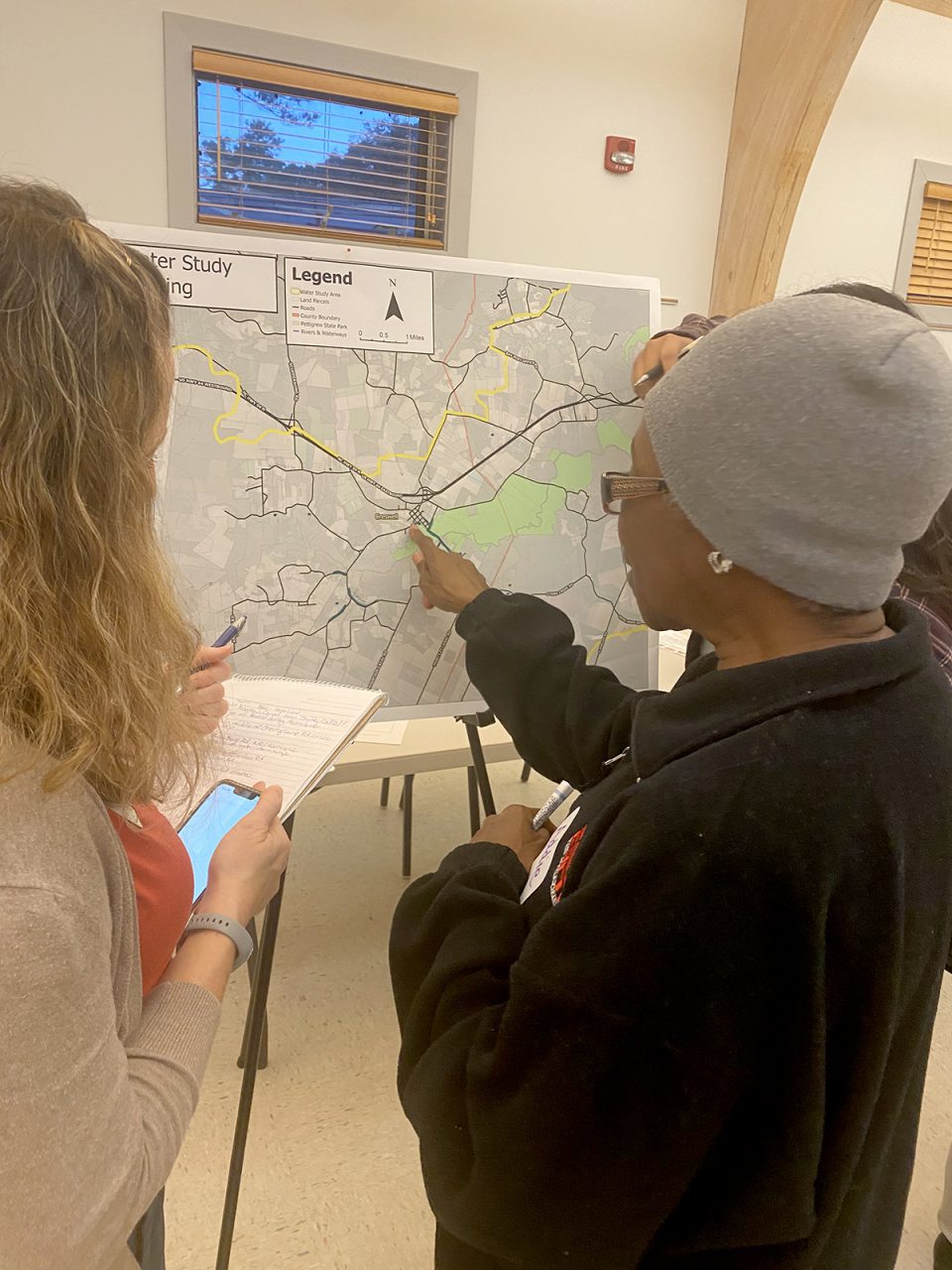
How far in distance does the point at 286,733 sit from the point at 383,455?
61cm

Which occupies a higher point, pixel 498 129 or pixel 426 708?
pixel 498 129

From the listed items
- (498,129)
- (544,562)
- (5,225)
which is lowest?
(544,562)

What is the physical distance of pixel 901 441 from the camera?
24.4 inches

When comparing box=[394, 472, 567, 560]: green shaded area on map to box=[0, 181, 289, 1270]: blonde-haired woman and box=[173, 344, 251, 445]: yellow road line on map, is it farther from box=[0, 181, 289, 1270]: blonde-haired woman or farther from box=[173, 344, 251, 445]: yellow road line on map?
box=[0, 181, 289, 1270]: blonde-haired woman

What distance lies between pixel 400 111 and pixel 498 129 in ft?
1.31

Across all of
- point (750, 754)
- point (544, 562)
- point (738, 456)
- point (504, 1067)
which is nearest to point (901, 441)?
point (738, 456)

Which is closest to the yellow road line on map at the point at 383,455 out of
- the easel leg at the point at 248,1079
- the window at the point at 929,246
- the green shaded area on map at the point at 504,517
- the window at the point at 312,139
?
the green shaded area on map at the point at 504,517

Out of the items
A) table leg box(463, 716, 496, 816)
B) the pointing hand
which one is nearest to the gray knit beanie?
the pointing hand

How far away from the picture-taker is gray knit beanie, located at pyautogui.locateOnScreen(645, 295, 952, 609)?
62 cm

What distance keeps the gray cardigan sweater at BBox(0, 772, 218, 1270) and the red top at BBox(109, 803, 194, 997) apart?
8 cm

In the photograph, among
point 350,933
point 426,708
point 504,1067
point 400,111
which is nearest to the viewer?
point 504,1067

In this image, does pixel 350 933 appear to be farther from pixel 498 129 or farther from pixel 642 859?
pixel 498 129

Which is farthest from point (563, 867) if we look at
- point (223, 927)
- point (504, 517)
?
point (504, 517)

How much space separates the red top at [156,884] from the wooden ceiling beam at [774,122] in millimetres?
3726
